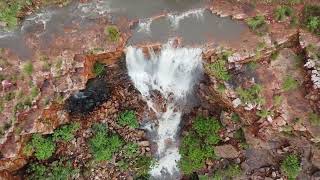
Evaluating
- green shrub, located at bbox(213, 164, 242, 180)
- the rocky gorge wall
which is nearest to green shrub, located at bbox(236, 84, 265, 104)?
the rocky gorge wall

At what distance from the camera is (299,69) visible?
14367 mm

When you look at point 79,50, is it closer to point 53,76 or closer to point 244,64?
point 53,76

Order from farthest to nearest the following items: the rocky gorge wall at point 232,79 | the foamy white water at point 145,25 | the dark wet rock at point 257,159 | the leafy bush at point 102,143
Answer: the leafy bush at point 102,143 < the dark wet rock at point 257,159 < the foamy white water at point 145,25 < the rocky gorge wall at point 232,79

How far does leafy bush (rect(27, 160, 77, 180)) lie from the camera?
16.0 meters

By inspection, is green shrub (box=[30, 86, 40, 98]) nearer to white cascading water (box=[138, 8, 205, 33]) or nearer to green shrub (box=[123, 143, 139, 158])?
white cascading water (box=[138, 8, 205, 33])

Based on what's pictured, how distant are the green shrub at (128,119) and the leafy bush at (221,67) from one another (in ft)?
12.2

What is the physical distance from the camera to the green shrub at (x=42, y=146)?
596 inches

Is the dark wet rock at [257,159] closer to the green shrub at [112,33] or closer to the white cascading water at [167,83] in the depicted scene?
the white cascading water at [167,83]

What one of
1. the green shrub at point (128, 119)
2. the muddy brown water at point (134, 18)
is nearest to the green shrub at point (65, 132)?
the green shrub at point (128, 119)

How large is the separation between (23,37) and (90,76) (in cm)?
243

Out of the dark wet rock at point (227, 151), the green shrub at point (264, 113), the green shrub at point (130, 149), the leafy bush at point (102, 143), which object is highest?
the green shrub at point (264, 113)

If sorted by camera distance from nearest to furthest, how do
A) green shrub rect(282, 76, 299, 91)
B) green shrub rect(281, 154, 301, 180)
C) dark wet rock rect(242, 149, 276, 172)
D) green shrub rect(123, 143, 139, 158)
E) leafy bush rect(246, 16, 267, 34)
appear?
green shrub rect(282, 76, 299, 91) < leafy bush rect(246, 16, 267, 34) < green shrub rect(281, 154, 301, 180) < dark wet rock rect(242, 149, 276, 172) < green shrub rect(123, 143, 139, 158)

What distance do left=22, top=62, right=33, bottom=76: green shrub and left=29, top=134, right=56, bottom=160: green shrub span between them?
2211 mm

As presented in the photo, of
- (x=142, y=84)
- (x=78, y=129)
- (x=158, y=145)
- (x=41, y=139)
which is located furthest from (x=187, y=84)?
(x=41, y=139)
